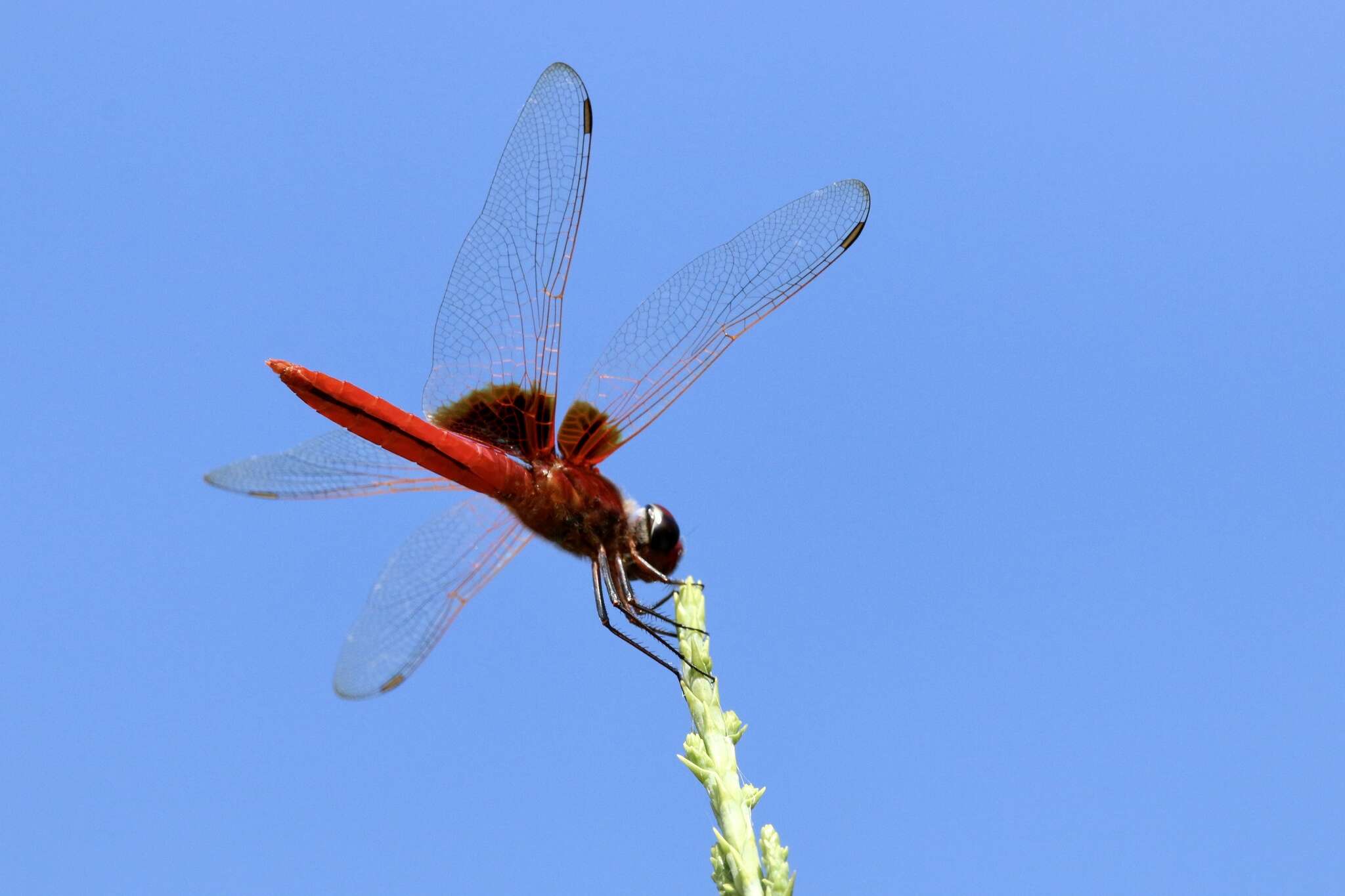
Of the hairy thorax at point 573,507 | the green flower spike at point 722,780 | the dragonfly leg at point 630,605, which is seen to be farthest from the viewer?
the hairy thorax at point 573,507

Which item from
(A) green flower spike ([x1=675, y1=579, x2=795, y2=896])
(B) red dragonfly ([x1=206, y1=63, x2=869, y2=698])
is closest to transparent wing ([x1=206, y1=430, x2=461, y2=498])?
(B) red dragonfly ([x1=206, y1=63, x2=869, y2=698])

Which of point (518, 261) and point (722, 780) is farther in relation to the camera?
point (518, 261)

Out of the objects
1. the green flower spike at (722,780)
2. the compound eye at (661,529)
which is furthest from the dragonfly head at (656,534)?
the green flower spike at (722,780)

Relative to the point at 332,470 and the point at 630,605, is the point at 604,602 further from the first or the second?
the point at 332,470

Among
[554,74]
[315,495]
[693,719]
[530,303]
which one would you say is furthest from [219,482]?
[693,719]

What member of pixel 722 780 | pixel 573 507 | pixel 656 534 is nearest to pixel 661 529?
pixel 656 534

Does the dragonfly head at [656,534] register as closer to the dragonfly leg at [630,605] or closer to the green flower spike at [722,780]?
the dragonfly leg at [630,605]
